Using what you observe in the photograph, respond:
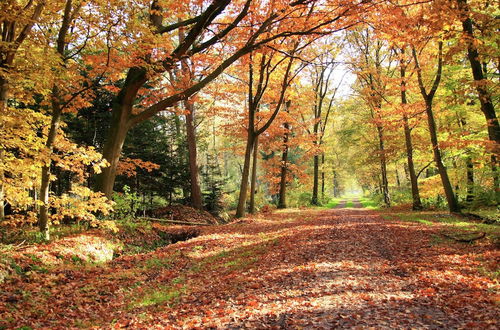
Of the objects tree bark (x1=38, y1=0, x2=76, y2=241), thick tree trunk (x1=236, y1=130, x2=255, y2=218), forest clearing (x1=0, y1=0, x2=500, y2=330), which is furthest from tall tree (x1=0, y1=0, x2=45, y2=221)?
thick tree trunk (x1=236, y1=130, x2=255, y2=218)

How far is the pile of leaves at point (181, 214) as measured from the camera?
1684cm

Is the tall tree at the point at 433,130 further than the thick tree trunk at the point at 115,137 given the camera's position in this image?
Yes

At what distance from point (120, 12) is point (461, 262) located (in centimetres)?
1042

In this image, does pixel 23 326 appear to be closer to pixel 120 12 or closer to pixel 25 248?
pixel 25 248

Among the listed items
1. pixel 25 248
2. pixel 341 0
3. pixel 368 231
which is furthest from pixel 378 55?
pixel 25 248

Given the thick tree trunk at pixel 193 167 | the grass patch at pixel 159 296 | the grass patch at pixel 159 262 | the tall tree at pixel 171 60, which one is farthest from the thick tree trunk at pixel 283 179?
the grass patch at pixel 159 296

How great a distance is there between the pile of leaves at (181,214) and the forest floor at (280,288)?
6.85m

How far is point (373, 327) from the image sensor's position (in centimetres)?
422

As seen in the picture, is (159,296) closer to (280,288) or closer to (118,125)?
(280,288)

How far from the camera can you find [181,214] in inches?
679

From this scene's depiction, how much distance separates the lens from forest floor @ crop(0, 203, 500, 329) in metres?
4.76

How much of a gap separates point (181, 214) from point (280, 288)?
→ 11.9 meters

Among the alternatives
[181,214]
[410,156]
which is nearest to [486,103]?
[410,156]

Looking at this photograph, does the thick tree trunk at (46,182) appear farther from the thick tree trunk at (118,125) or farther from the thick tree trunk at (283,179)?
the thick tree trunk at (283,179)
